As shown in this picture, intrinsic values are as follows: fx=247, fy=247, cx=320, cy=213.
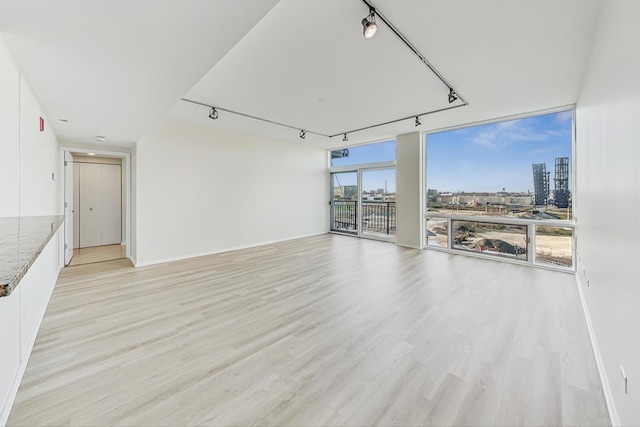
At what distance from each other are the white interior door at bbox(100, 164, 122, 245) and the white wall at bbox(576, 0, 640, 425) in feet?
27.3

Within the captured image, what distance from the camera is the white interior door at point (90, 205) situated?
19.3ft

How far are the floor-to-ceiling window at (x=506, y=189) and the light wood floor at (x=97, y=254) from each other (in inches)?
267

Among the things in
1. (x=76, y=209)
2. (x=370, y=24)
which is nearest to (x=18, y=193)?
(x=370, y=24)

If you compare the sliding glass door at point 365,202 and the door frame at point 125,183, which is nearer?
the door frame at point 125,183

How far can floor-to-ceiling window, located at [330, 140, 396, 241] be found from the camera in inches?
259

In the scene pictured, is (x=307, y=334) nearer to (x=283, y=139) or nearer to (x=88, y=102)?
(x=88, y=102)

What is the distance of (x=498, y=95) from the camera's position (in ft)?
11.5

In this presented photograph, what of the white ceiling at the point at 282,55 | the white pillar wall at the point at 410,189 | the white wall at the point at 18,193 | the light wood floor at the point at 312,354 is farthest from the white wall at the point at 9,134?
the white pillar wall at the point at 410,189

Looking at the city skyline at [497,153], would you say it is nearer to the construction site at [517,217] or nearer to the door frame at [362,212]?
the construction site at [517,217]

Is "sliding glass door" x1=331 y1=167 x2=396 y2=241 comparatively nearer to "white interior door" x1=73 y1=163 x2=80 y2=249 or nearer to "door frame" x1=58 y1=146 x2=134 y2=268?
"door frame" x1=58 y1=146 x2=134 y2=268

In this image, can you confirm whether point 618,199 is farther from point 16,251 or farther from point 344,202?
point 344,202

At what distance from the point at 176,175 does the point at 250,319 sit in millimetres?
3480

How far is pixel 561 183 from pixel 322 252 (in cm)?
434

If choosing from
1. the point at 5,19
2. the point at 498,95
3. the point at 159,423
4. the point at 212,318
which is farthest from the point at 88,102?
the point at 498,95
